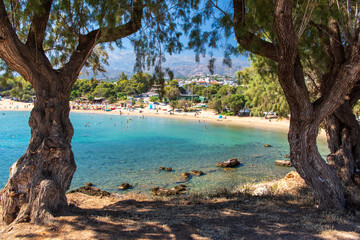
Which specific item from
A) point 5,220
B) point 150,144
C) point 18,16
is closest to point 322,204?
point 5,220

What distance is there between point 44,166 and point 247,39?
477 centimetres

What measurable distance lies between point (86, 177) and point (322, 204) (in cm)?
1389

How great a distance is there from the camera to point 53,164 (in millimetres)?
4898

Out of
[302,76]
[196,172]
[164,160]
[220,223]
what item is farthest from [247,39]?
[164,160]

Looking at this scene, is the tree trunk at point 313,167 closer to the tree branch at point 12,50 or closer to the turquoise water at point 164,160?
the tree branch at point 12,50

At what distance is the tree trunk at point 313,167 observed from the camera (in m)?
5.10

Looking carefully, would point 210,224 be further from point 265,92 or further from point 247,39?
point 265,92

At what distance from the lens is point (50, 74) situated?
17.6 feet

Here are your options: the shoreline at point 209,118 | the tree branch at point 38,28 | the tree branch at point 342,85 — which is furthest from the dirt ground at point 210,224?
the shoreline at point 209,118

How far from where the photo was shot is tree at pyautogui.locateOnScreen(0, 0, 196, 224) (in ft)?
15.0

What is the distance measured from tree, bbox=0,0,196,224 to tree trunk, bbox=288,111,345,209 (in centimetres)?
346

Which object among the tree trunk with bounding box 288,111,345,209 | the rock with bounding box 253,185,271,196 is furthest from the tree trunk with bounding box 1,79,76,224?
the rock with bounding box 253,185,271,196

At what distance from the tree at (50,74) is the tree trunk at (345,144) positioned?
5175 mm

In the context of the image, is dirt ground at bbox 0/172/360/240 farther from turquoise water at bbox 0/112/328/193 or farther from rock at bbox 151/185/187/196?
turquoise water at bbox 0/112/328/193
